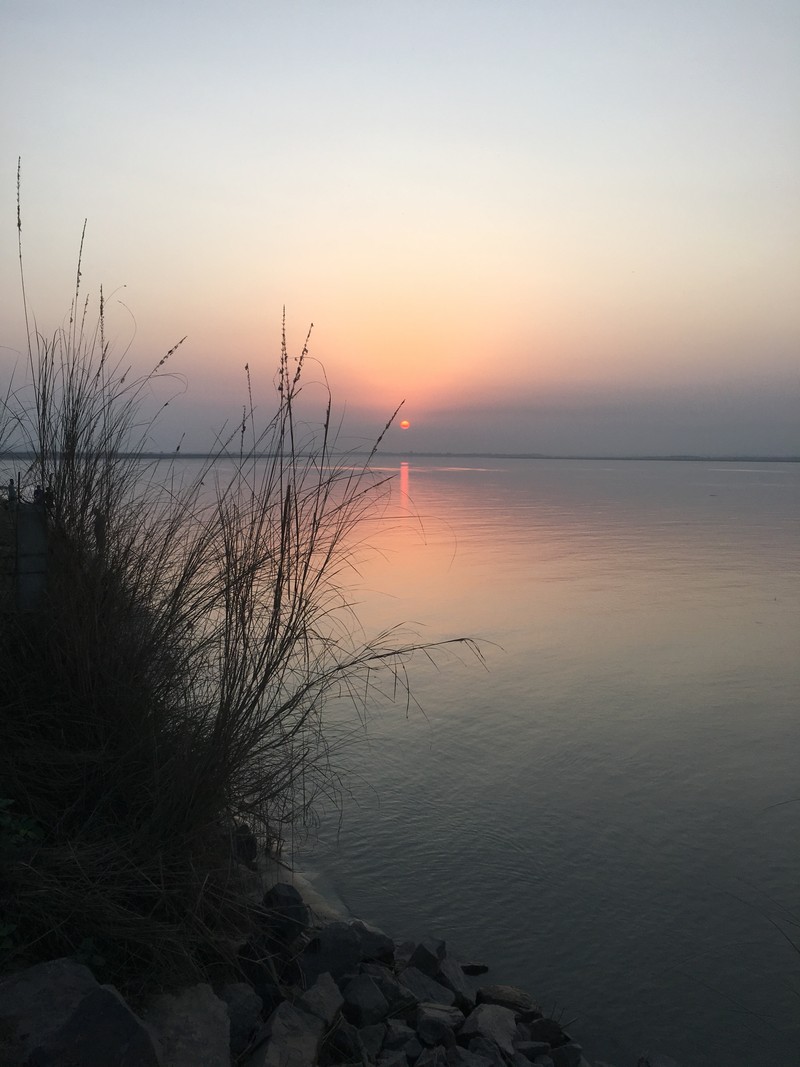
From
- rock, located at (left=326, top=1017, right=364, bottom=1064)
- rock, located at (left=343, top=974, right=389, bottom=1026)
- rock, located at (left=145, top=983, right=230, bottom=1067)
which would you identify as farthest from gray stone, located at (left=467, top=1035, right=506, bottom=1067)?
rock, located at (left=145, top=983, right=230, bottom=1067)

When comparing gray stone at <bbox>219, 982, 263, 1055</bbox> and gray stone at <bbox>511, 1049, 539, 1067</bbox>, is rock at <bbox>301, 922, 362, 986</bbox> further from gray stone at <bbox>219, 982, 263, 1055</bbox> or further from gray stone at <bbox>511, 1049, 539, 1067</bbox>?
gray stone at <bbox>511, 1049, 539, 1067</bbox>

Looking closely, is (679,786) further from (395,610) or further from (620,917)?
(395,610)

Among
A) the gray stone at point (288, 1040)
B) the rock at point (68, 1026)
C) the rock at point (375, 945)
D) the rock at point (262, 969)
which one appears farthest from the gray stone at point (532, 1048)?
the rock at point (68, 1026)

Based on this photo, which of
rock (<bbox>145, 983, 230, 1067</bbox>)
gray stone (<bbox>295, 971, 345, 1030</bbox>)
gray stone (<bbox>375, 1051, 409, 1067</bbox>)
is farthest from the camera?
gray stone (<bbox>295, 971, 345, 1030</bbox>)

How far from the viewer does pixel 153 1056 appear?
242 centimetres

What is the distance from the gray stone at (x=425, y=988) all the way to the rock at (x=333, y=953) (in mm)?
248

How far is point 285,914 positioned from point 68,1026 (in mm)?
1347

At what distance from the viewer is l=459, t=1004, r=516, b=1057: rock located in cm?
335

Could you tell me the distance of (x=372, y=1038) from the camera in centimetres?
318

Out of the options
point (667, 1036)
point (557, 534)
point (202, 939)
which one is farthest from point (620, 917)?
point (557, 534)

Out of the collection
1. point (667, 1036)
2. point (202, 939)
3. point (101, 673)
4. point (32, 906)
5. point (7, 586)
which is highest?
point (7, 586)

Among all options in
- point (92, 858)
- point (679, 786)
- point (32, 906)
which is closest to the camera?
point (32, 906)

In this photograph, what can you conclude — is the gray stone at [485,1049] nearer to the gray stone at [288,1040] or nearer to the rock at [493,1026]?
the rock at [493,1026]

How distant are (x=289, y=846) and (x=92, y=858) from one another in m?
2.26
